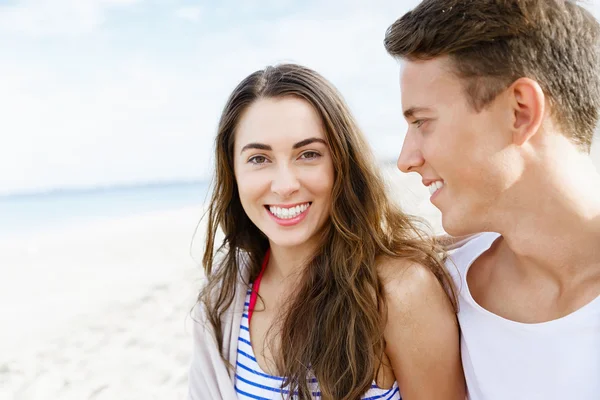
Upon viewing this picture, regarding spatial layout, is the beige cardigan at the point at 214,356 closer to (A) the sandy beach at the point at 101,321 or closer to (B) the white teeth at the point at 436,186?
(A) the sandy beach at the point at 101,321

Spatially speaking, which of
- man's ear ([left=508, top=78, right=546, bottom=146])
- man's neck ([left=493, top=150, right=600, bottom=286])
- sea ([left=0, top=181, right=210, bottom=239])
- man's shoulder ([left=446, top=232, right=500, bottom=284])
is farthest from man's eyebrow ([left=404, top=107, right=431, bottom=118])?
sea ([left=0, top=181, right=210, bottom=239])

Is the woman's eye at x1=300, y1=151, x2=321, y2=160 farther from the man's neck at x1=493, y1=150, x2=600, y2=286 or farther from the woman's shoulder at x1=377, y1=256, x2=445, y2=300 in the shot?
the man's neck at x1=493, y1=150, x2=600, y2=286

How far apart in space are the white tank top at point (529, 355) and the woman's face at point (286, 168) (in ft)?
2.39

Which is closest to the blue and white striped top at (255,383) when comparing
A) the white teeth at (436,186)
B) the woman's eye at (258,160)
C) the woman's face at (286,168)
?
the woman's face at (286,168)

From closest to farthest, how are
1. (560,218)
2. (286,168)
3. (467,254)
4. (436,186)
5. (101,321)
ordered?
(560,218) < (436,186) < (467,254) < (286,168) < (101,321)

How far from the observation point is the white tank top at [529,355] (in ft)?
5.87

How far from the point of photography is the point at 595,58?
6.39ft

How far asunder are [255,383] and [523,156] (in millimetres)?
1536

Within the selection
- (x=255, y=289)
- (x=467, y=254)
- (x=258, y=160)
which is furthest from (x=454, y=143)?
(x=255, y=289)

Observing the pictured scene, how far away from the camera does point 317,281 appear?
2725mm

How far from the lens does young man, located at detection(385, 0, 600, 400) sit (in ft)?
6.02

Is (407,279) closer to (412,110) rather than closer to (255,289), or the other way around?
(412,110)

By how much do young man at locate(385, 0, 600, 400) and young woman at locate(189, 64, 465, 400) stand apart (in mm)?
342

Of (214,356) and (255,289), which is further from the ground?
(255,289)
